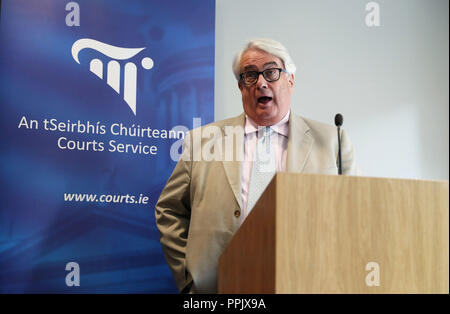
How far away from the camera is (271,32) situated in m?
3.85

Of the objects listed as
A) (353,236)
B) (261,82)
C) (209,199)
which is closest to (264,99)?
(261,82)

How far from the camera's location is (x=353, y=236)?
4.27 ft

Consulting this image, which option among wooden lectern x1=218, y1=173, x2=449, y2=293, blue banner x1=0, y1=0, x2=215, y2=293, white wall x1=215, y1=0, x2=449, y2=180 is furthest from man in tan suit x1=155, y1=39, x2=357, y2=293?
wooden lectern x1=218, y1=173, x2=449, y2=293

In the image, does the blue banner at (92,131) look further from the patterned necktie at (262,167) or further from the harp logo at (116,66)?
the patterned necktie at (262,167)

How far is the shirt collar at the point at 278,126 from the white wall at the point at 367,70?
0.73 meters

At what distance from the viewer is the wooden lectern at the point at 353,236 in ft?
4.16

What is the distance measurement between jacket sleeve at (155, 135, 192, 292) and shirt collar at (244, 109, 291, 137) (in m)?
0.34

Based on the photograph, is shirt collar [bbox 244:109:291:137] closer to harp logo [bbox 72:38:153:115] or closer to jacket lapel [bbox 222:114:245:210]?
jacket lapel [bbox 222:114:245:210]

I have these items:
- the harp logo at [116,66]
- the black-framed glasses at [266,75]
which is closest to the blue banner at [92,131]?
the harp logo at [116,66]

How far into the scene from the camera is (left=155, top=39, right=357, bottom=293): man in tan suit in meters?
2.59

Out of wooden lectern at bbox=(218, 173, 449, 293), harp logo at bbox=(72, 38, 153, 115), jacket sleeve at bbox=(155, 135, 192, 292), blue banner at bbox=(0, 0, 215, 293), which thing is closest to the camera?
wooden lectern at bbox=(218, 173, 449, 293)

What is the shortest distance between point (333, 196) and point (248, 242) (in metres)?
0.35

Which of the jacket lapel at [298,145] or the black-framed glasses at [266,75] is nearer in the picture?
the jacket lapel at [298,145]
